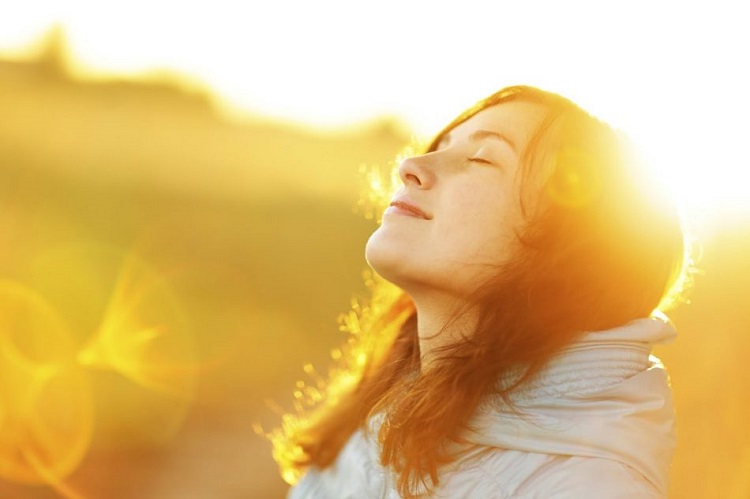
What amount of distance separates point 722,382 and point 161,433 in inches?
161

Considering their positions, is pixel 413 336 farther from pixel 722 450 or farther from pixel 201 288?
pixel 201 288

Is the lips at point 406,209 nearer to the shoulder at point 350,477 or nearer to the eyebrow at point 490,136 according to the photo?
the eyebrow at point 490,136

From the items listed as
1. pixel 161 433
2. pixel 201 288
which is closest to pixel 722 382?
pixel 161 433

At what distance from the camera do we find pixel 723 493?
11.7 feet

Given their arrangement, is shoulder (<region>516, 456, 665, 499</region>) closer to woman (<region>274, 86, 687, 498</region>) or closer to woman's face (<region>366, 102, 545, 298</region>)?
woman (<region>274, 86, 687, 498</region>)

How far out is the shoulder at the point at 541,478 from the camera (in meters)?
1.49

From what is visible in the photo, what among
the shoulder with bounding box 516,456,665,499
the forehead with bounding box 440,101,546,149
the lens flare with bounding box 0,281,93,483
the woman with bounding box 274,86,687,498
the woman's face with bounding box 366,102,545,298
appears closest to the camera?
the shoulder with bounding box 516,456,665,499

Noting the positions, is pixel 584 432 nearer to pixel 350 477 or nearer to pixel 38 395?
pixel 350 477

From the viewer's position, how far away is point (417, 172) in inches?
75.9

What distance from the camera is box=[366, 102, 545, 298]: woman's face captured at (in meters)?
1.83

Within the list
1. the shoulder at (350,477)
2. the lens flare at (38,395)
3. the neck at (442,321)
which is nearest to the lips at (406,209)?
the neck at (442,321)

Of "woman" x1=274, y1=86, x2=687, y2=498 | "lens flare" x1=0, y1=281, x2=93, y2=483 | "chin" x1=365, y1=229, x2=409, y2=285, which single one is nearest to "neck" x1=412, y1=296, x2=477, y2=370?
"woman" x1=274, y1=86, x2=687, y2=498

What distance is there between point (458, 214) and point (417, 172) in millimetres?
160

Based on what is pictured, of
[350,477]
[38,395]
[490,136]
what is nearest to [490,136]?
[490,136]
